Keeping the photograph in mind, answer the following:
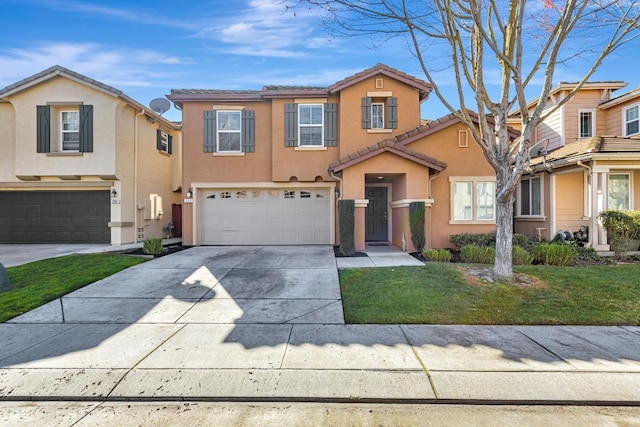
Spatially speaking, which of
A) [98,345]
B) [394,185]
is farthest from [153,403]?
[394,185]

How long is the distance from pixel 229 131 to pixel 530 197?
12.2 metres

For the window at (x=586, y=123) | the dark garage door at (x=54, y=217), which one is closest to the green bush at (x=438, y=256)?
the window at (x=586, y=123)

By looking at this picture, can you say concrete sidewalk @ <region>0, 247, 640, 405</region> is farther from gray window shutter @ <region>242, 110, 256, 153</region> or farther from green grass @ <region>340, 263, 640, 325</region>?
gray window shutter @ <region>242, 110, 256, 153</region>

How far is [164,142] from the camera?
600 inches

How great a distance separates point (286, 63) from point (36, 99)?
960cm

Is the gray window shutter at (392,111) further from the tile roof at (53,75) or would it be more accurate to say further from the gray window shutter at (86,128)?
the gray window shutter at (86,128)

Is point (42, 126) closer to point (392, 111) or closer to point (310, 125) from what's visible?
point (310, 125)

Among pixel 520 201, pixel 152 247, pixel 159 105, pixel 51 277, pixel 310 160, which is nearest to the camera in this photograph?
pixel 51 277

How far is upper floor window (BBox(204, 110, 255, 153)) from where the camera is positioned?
11992 millimetres

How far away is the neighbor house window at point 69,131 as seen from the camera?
12.1 metres

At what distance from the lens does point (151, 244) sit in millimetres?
10031

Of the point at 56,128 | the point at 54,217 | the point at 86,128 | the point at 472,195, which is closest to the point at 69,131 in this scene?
the point at 56,128

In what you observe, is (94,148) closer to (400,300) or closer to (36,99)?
(36,99)

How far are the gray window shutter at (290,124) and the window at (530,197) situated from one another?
31.2 ft
